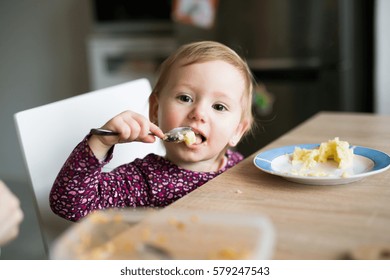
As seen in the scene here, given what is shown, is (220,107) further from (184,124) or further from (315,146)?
(315,146)

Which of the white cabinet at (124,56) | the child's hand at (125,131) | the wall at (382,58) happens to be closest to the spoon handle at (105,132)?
the child's hand at (125,131)

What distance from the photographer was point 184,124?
1.07 meters

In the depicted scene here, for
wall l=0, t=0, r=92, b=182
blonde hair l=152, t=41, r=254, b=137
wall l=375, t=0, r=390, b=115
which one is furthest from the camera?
wall l=0, t=0, r=92, b=182

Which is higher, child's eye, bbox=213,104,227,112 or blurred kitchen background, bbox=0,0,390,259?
child's eye, bbox=213,104,227,112

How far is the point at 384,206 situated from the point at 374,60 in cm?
210

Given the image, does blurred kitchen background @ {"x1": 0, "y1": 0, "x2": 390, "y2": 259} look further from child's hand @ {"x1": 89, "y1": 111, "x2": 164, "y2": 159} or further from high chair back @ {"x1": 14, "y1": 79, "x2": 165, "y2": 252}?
child's hand @ {"x1": 89, "y1": 111, "x2": 164, "y2": 159}

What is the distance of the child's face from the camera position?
3.50 ft

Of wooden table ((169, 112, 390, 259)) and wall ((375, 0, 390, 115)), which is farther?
wall ((375, 0, 390, 115))

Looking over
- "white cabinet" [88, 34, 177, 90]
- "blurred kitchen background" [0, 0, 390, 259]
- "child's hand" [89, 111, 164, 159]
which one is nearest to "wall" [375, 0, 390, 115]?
"blurred kitchen background" [0, 0, 390, 259]

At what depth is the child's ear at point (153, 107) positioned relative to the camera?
4.00 ft

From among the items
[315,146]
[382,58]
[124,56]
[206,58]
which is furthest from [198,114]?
[124,56]

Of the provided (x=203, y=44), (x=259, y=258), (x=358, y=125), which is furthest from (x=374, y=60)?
(x=259, y=258)

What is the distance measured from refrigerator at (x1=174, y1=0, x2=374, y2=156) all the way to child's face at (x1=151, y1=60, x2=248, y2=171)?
1.51m

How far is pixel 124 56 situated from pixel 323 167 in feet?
8.27
